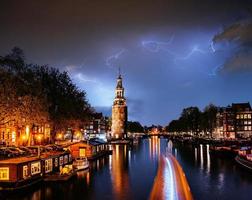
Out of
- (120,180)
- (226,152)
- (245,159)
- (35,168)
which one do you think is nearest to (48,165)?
(35,168)

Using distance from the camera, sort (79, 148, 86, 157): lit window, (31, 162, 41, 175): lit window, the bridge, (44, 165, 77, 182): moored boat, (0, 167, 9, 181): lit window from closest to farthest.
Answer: the bridge
(0, 167, 9, 181): lit window
(31, 162, 41, 175): lit window
(44, 165, 77, 182): moored boat
(79, 148, 86, 157): lit window

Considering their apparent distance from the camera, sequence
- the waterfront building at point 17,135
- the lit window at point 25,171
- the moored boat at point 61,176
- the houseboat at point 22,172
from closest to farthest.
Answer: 1. the houseboat at point 22,172
2. the lit window at point 25,171
3. the moored boat at point 61,176
4. the waterfront building at point 17,135

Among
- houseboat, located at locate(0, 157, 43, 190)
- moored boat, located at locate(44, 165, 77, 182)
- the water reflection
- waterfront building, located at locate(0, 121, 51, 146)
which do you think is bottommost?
the water reflection

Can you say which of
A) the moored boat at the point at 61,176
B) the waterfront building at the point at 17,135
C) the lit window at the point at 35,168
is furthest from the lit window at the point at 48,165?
the waterfront building at the point at 17,135

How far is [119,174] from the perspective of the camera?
6638 cm

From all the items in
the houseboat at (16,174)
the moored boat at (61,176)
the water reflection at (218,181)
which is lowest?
the water reflection at (218,181)

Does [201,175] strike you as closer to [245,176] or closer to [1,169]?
[245,176]

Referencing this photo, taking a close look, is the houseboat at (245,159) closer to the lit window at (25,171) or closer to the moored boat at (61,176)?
the moored boat at (61,176)

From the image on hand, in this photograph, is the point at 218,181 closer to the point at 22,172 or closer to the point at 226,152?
the point at 22,172

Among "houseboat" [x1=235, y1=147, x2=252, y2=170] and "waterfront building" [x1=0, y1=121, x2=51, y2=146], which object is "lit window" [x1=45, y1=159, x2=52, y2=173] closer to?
"waterfront building" [x1=0, y1=121, x2=51, y2=146]

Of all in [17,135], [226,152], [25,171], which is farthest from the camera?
[226,152]

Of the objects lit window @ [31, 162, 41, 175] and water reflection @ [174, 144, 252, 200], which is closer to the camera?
water reflection @ [174, 144, 252, 200]

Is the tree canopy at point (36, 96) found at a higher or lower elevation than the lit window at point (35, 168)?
higher

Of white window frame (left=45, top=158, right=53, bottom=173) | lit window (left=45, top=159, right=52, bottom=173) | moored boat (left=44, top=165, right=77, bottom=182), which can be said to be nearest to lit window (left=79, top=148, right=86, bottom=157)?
white window frame (left=45, top=158, right=53, bottom=173)
